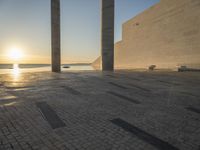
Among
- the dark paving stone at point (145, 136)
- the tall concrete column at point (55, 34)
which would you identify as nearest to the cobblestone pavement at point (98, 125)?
the dark paving stone at point (145, 136)

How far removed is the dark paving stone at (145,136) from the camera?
2.75m

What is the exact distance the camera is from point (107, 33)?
883 inches

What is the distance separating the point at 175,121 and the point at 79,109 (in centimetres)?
300

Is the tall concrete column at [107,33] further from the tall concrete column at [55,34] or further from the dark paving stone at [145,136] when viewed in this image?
the dark paving stone at [145,136]

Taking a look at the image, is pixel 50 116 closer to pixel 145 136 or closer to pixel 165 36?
pixel 145 136

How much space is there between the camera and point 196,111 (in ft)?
15.5

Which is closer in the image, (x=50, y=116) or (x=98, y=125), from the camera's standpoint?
(x=98, y=125)

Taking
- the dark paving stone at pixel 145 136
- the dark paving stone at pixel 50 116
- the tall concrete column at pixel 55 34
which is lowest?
the dark paving stone at pixel 145 136

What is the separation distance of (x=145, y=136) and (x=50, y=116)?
273 centimetres

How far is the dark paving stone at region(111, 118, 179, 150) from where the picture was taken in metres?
2.75

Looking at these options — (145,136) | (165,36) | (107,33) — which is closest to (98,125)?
(145,136)

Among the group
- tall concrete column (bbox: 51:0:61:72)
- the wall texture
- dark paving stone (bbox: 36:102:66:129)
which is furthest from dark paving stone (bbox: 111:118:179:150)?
the wall texture

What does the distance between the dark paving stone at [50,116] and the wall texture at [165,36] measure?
93.0 ft

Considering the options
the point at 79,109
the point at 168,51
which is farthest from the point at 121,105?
the point at 168,51
